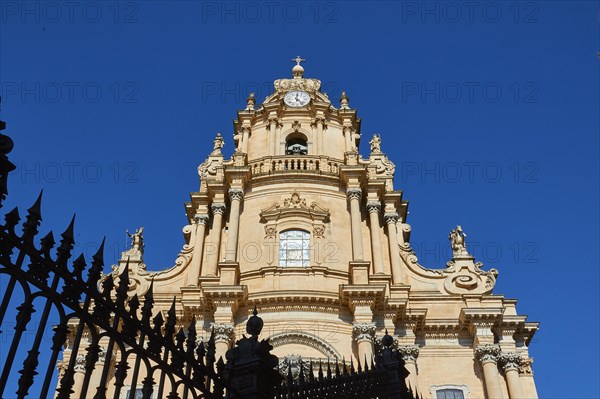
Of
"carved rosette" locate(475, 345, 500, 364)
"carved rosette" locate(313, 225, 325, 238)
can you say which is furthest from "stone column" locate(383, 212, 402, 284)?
"carved rosette" locate(475, 345, 500, 364)

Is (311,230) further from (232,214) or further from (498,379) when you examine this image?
(498,379)

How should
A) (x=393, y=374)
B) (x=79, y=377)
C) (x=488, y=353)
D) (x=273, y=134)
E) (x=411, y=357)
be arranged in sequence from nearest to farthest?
1. (x=393, y=374)
2. (x=79, y=377)
3. (x=488, y=353)
4. (x=411, y=357)
5. (x=273, y=134)

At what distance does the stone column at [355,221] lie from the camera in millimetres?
24688

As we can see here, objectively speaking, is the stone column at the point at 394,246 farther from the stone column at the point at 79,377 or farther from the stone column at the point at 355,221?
the stone column at the point at 79,377

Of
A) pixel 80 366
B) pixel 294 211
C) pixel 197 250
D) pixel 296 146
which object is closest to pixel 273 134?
pixel 296 146

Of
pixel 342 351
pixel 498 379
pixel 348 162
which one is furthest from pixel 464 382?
pixel 348 162

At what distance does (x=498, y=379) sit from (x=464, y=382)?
3.87 ft

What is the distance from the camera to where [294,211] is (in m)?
25.8

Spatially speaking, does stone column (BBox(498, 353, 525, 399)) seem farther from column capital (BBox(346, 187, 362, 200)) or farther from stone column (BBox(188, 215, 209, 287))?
stone column (BBox(188, 215, 209, 287))

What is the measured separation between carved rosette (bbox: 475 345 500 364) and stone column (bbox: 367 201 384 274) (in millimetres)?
4517

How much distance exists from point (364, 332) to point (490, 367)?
4362 millimetres

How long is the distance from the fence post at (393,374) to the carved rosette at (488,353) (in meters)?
13.9

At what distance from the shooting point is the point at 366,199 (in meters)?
27.3

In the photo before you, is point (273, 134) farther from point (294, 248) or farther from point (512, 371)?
point (512, 371)
